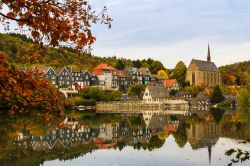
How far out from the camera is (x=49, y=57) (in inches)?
368

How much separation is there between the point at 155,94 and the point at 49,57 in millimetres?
78738

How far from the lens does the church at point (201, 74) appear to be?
121m

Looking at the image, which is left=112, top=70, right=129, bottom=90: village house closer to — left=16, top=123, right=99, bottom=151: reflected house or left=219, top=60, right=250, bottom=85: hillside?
left=219, top=60, right=250, bottom=85: hillside

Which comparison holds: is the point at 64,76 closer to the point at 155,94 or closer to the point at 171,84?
the point at 155,94

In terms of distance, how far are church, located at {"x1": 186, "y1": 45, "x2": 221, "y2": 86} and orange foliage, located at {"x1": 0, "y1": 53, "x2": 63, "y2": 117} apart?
11596 centimetres

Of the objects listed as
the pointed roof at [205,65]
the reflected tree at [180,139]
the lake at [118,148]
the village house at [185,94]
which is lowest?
the reflected tree at [180,139]

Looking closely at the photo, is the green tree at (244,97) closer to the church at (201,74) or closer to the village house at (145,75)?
the village house at (145,75)

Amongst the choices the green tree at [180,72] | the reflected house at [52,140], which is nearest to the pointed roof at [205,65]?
the green tree at [180,72]

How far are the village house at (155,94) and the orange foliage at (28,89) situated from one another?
79.8m

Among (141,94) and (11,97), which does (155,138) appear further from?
(141,94)

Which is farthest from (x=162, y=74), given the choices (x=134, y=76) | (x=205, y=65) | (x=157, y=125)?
(x=157, y=125)

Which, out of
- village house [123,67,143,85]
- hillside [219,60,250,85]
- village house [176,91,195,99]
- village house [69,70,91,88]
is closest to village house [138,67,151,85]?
village house [123,67,143,85]

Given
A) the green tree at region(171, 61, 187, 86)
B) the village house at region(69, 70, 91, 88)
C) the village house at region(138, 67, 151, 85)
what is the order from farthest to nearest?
the green tree at region(171, 61, 187, 86) → the village house at region(138, 67, 151, 85) → the village house at region(69, 70, 91, 88)

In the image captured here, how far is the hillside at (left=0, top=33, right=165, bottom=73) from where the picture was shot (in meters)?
6.39
